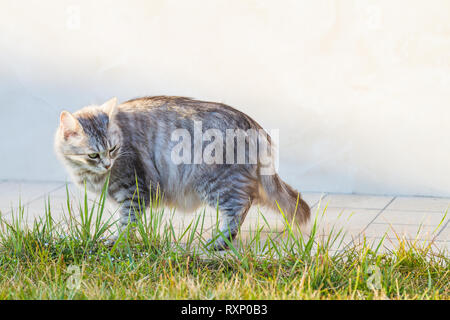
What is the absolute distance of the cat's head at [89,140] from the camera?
440 cm

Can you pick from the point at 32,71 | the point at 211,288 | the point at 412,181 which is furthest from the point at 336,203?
the point at 32,71

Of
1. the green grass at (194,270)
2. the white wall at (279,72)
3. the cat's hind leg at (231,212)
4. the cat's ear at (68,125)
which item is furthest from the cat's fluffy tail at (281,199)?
the white wall at (279,72)

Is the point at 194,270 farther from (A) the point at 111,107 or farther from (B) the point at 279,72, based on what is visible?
(B) the point at 279,72

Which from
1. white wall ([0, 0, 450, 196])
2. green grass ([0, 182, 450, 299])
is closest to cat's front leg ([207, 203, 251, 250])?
green grass ([0, 182, 450, 299])

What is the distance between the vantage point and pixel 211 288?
361cm

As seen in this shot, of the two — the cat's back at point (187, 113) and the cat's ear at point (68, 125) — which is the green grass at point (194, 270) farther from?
the cat's back at point (187, 113)

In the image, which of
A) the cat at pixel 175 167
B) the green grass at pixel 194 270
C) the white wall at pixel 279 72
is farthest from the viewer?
the white wall at pixel 279 72

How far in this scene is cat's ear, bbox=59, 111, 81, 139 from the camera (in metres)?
4.37

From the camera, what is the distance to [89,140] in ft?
14.5

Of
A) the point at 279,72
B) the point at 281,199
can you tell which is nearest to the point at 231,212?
the point at 281,199

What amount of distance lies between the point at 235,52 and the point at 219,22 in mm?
308

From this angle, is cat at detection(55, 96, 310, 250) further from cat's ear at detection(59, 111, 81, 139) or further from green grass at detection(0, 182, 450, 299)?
green grass at detection(0, 182, 450, 299)

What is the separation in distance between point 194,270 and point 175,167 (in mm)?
998
